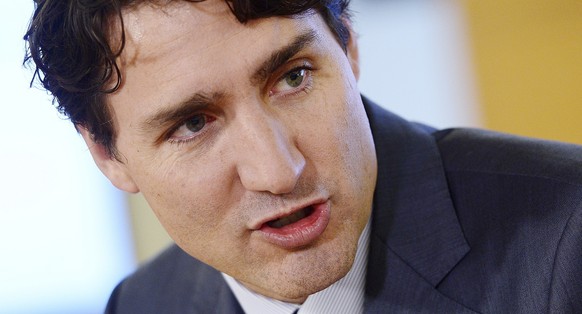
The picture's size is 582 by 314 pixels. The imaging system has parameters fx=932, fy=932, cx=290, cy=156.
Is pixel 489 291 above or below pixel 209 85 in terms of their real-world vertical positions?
below

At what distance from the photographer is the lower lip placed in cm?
156

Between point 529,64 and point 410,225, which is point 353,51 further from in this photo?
point 529,64

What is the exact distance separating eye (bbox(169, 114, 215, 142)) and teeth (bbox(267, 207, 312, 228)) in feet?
0.66

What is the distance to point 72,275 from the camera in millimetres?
3604

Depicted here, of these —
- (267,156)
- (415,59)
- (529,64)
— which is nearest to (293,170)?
(267,156)

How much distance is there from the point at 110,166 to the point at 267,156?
0.48 metres

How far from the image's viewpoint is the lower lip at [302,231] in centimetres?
156

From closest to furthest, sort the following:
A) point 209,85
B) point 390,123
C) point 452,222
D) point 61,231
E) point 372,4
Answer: point 209,85
point 452,222
point 390,123
point 61,231
point 372,4

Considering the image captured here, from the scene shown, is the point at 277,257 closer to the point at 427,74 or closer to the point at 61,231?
the point at 61,231

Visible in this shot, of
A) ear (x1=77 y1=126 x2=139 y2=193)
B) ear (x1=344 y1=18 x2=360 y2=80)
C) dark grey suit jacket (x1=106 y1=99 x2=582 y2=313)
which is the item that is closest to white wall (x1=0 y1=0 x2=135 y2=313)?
ear (x1=77 y1=126 x2=139 y2=193)

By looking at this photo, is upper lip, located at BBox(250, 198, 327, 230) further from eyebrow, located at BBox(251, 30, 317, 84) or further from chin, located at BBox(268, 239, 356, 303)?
eyebrow, located at BBox(251, 30, 317, 84)

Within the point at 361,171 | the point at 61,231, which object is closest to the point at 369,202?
the point at 361,171

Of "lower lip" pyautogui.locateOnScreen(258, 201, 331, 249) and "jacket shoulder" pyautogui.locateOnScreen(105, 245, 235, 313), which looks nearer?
"lower lip" pyautogui.locateOnScreen(258, 201, 331, 249)

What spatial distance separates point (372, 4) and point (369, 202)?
267 cm
